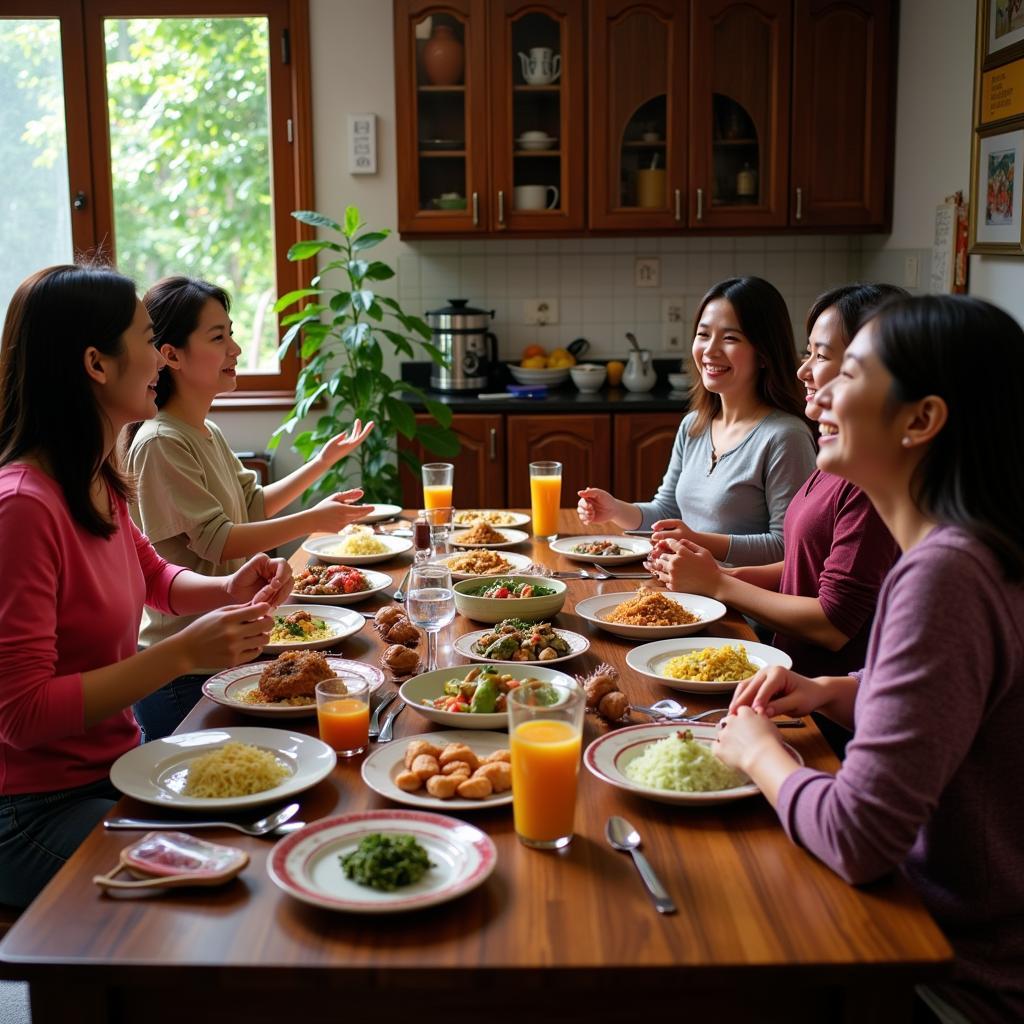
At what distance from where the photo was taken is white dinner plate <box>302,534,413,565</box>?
8.40ft

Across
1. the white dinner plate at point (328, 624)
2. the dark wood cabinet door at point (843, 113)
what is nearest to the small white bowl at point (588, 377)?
the dark wood cabinet door at point (843, 113)

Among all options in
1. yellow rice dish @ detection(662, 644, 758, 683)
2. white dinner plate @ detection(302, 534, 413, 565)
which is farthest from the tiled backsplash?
yellow rice dish @ detection(662, 644, 758, 683)

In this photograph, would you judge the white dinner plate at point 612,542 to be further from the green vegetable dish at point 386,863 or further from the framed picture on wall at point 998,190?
the framed picture on wall at point 998,190

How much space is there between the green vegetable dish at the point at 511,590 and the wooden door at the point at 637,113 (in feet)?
8.64

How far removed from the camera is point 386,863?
1.20 meters

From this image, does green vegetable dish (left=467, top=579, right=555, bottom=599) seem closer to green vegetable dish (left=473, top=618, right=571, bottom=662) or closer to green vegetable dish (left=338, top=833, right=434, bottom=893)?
green vegetable dish (left=473, top=618, right=571, bottom=662)

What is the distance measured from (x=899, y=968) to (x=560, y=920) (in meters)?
0.31

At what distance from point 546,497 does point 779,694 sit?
49.7 inches

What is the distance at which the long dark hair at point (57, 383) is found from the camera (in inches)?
68.2

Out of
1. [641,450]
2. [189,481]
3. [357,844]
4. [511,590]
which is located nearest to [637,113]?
[641,450]

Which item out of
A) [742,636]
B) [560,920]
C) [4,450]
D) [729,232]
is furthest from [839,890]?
[729,232]

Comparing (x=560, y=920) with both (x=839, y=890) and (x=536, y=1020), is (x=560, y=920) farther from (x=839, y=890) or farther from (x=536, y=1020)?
(x=839, y=890)

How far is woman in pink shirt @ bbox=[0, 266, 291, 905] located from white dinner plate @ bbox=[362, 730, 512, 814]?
11.4 inches

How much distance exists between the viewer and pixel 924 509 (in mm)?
1306
